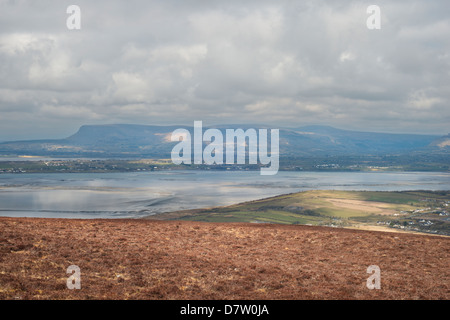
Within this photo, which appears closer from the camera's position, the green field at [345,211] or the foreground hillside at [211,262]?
the foreground hillside at [211,262]

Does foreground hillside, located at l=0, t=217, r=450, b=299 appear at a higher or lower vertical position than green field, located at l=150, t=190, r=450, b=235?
higher

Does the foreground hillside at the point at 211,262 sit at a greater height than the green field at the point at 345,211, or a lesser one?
greater

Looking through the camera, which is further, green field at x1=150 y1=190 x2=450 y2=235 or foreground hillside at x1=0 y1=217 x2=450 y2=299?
green field at x1=150 y1=190 x2=450 y2=235

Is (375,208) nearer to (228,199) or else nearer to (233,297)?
(228,199)
